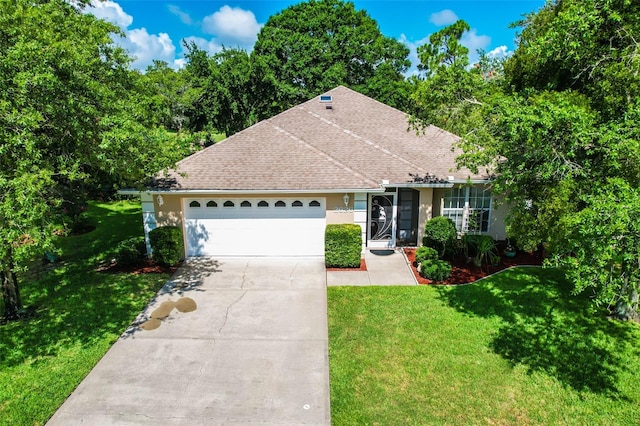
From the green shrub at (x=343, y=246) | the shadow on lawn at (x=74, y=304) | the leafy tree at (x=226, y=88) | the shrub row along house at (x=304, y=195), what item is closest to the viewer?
the shadow on lawn at (x=74, y=304)

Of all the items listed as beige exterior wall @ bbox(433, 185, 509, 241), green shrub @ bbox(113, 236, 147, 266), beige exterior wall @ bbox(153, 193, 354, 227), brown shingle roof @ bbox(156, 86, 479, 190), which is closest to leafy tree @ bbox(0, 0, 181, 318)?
brown shingle roof @ bbox(156, 86, 479, 190)

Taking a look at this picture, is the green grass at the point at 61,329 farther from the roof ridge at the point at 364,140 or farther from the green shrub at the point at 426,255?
the roof ridge at the point at 364,140

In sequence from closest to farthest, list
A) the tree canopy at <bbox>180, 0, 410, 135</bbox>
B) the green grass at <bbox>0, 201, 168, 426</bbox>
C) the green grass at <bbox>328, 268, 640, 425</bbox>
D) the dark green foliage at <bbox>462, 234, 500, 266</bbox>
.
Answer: the green grass at <bbox>328, 268, 640, 425</bbox> → the green grass at <bbox>0, 201, 168, 426</bbox> → the dark green foliage at <bbox>462, 234, 500, 266</bbox> → the tree canopy at <bbox>180, 0, 410, 135</bbox>

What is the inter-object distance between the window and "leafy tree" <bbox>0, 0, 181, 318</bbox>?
944 centimetres

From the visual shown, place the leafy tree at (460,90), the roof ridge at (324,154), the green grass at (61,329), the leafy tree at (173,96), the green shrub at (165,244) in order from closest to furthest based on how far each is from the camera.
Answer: the green grass at (61,329) < the leafy tree at (460,90) < the green shrub at (165,244) < the roof ridge at (324,154) < the leafy tree at (173,96)

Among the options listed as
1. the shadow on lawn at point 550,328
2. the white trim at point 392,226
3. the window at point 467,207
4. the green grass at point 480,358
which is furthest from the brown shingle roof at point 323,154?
the green grass at point 480,358

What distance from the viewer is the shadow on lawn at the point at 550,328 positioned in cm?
685

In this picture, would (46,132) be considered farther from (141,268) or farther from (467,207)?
(467,207)

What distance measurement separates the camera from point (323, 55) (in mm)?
24219

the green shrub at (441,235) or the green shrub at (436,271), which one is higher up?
the green shrub at (441,235)

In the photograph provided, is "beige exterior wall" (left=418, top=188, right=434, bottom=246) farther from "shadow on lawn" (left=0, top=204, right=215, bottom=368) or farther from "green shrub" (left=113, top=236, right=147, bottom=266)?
"green shrub" (left=113, top=236, right=147, bottom=266)

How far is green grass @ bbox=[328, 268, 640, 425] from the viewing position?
19.5 feet

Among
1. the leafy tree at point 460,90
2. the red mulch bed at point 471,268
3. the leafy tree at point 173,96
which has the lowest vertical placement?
the red mulch bed at point 471,268

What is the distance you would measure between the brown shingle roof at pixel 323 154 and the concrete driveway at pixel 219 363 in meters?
3.20
